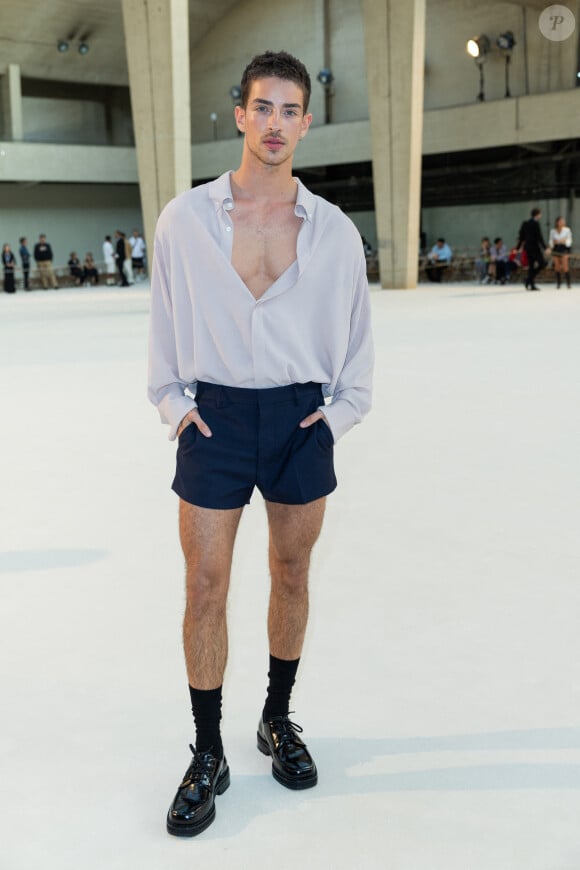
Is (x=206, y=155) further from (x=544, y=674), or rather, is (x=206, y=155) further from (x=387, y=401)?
(x=544, y=674)

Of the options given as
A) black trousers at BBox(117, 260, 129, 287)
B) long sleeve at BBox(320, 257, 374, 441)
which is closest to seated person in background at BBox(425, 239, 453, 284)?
black trousers at BBox(117, 260, 129, 287)

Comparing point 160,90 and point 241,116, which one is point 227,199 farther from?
point 160,90

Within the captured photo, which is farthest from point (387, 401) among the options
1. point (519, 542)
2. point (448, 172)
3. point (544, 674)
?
point (448, 172)

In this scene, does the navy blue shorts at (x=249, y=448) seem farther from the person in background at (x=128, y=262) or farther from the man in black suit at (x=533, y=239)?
the person in background at (x=128, y=262)

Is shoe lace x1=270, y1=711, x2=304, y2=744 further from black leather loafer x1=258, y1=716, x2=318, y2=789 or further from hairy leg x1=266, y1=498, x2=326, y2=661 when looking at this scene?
hairy leg x1=266, y1=498, x2=326, y2=661

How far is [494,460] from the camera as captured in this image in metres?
6.23

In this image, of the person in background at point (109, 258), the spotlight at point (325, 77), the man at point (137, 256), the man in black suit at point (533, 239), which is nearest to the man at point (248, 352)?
the man in black suit at point (533, 239)

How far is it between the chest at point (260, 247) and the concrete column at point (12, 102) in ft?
122

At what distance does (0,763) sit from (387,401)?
19.9 feet

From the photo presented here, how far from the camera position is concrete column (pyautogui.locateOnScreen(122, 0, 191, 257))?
842 inches

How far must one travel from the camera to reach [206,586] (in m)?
2.52

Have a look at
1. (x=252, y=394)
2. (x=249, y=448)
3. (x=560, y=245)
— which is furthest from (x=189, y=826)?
(x=560, y=245)

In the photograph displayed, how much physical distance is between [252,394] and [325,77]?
118 ft

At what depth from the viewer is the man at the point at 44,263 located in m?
33.3
